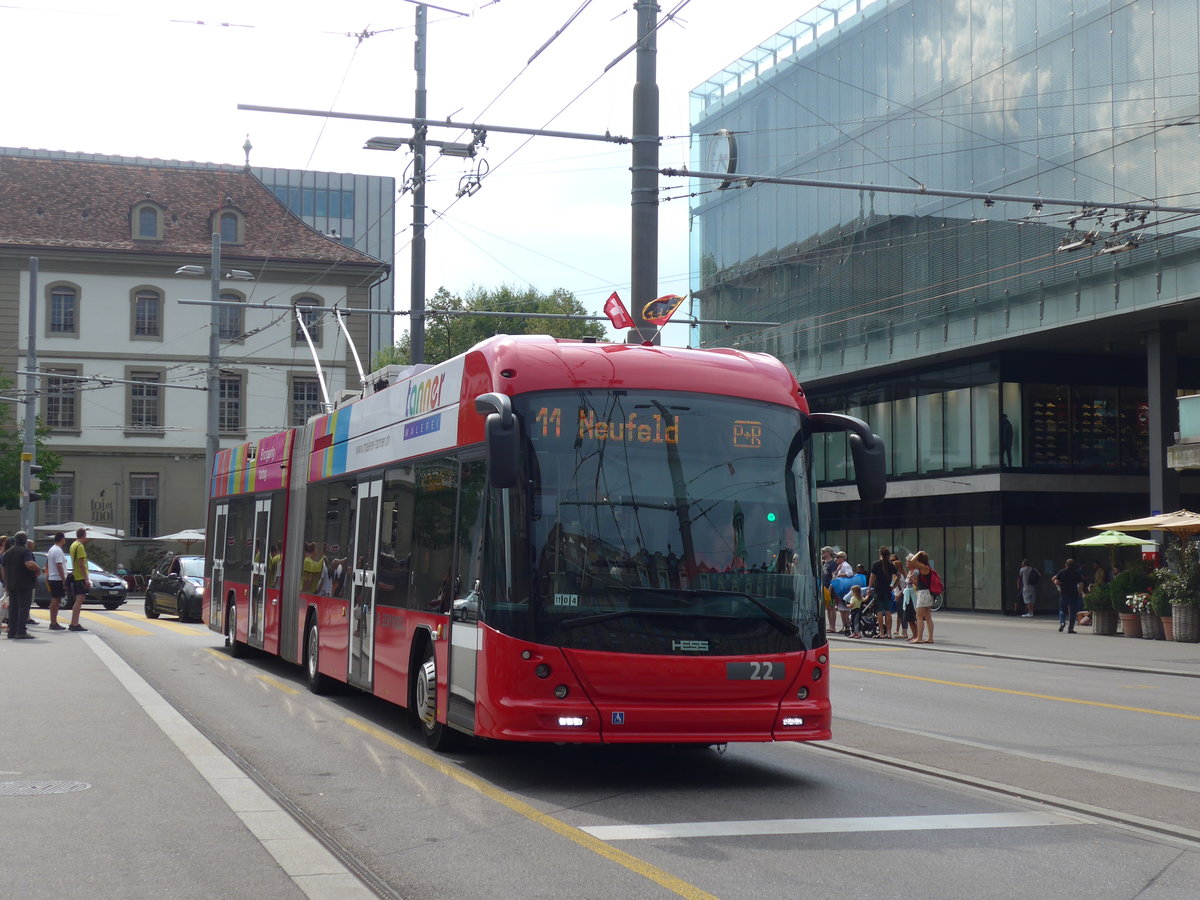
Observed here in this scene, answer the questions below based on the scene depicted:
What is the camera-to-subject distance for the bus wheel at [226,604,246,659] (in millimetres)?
20594

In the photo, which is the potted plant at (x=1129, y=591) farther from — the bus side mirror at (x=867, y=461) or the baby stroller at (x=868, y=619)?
the bus side mirror at (x=867, y=461)

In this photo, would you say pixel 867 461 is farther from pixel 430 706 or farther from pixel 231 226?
pixel 231 226

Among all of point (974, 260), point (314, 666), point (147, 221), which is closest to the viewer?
point (314, 666)

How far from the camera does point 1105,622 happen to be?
107 feet

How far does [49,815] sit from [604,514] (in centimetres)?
364

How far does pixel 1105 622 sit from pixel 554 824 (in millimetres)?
26892

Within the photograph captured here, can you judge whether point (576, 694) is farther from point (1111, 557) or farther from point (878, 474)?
point (1111, 557)

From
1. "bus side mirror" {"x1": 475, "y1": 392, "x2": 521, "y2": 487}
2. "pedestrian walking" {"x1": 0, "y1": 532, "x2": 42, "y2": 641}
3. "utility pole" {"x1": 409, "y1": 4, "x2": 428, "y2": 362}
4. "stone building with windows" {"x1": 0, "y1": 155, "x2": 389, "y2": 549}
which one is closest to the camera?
"bus side mirror" {"x1": 475, "y1": 392, "x2": 521, "y2": 487}

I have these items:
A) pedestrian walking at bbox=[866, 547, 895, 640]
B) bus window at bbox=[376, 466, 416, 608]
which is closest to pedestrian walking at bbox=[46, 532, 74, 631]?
bus window at bbox=[376, 466, 416, 608]

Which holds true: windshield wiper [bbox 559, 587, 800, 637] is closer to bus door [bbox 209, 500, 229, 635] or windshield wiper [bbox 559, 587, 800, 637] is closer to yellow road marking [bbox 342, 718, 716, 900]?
yellow road marking [bbox 342, 718, 716, 900]

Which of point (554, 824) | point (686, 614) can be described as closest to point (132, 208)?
point (686, 614)

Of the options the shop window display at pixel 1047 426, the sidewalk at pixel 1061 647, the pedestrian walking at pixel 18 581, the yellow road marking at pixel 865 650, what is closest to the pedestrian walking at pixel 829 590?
the sidewalk at pixel 1061 647

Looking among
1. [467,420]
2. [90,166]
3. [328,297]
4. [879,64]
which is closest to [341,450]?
[467,420]

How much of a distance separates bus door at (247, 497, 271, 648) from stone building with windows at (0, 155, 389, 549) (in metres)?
41.5
